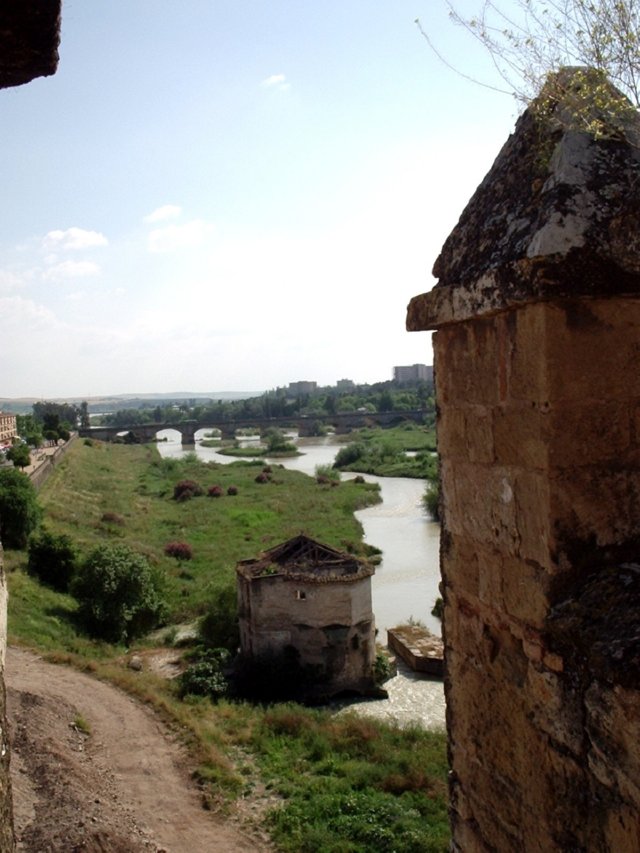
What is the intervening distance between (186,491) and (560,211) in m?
35.0

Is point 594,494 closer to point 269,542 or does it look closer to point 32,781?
point 32,781

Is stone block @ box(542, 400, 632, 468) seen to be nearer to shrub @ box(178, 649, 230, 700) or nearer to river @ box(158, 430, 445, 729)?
river @ box(158, 430, 445, 729)

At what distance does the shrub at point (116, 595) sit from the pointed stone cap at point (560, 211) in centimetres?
1517

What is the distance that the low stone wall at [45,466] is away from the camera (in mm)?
27430

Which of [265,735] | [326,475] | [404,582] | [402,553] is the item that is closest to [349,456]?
[326,475]

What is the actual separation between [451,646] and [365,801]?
7.71 m

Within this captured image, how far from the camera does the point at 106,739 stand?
Result: 10.5 metres

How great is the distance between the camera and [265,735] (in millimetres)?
11289

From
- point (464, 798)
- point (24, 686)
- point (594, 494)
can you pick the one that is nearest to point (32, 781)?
point (24, 686)

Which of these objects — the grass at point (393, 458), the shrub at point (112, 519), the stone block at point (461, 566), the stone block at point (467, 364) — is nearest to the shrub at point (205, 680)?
the stone block at point (461, 566)

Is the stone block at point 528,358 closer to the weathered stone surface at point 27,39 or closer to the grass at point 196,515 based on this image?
the weathered stone surface at point 27,39

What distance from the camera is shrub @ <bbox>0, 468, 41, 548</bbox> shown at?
62.2 ft

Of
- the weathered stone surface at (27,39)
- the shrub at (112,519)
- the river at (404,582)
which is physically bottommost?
the river at (404,582)

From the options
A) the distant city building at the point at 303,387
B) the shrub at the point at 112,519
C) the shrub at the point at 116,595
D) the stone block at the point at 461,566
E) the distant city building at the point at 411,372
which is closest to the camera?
the stone block at the point at 461,566
